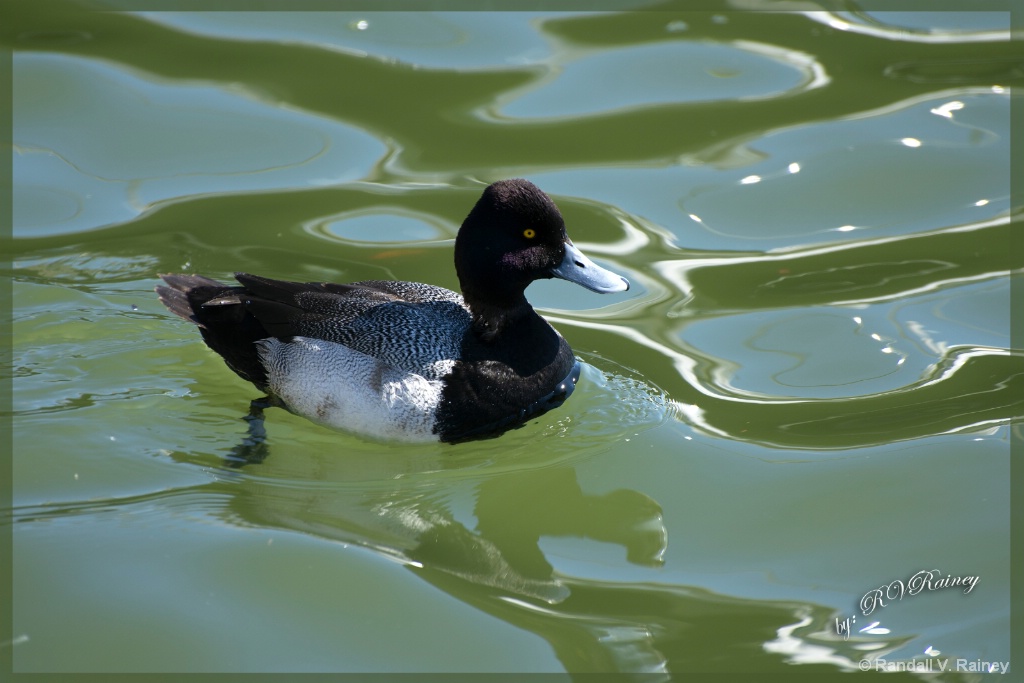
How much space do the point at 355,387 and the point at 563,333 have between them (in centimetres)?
169

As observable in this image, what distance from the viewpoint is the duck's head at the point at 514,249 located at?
6.06 metres

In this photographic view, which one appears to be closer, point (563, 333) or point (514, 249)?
point (514, 249)

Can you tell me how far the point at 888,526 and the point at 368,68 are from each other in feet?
19.2

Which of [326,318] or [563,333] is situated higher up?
[326,318]

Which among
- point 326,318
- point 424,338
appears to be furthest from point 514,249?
point 326,318

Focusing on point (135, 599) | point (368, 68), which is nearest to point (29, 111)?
point (368, 68)

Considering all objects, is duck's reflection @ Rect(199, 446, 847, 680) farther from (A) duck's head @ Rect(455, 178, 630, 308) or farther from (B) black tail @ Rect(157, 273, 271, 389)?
(A) duck's head @ Rect(455, 178, 630, 308)

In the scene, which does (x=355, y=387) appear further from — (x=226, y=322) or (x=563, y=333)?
(x=563, y=333)

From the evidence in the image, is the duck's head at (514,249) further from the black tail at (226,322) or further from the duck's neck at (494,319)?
the black tail at (226,322)

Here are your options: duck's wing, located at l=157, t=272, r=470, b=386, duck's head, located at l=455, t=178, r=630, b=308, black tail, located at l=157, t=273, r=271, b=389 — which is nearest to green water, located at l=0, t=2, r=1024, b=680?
black tail, located at l=157, t=273, r=271, b=389

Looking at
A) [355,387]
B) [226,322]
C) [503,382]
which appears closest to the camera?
[355,387]

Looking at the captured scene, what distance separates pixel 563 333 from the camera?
284 inches

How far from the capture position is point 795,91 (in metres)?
9.16

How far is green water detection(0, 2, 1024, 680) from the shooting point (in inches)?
187
